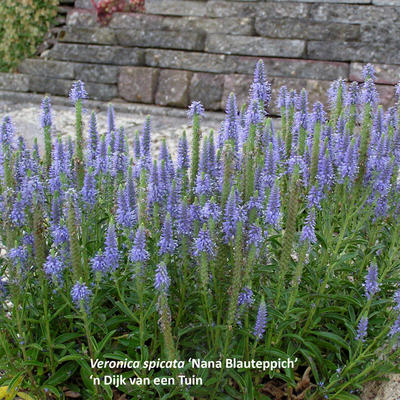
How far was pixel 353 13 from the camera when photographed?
6.89 metres

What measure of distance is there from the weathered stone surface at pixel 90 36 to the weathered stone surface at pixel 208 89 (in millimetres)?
1433

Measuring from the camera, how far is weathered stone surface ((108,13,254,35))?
23.9 ft

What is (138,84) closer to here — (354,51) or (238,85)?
(238,85)

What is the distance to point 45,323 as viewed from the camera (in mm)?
2100

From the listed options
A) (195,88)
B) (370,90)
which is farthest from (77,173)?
(195,88)

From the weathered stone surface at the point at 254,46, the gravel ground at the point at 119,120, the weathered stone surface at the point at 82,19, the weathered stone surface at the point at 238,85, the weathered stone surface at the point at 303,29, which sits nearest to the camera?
the gravel ground at the point at 119,120

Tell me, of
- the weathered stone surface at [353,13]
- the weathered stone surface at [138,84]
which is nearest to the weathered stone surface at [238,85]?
the weathered stone surface at [138,84]

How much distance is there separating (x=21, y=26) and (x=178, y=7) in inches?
103

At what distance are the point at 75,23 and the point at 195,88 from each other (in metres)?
2.27

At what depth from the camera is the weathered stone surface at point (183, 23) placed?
7.29 metres

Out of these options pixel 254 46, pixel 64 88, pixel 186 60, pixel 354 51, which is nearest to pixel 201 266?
pixel 354 51

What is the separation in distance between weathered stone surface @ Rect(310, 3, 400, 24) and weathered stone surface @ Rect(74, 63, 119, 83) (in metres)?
2.84

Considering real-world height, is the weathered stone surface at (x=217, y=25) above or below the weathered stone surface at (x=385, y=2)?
below

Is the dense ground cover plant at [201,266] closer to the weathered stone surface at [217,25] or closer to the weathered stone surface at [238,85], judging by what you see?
the weathered stone surface at [238,85]
